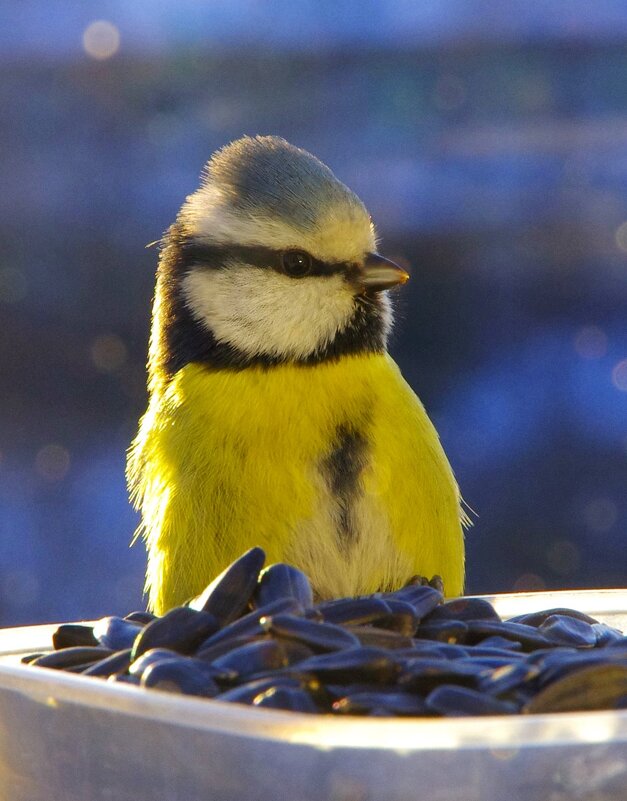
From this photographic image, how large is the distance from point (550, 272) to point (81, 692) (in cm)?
378

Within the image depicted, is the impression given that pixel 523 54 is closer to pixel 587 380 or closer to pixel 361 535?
pixel 587 380

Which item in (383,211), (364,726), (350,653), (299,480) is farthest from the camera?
(383,211)

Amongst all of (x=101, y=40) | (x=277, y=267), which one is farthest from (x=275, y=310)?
(x=101, y=40)

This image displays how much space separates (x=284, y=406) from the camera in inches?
63.0

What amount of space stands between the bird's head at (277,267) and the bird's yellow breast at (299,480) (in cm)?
4

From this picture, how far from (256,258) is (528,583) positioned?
2055 millimetres

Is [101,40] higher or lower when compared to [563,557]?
higher

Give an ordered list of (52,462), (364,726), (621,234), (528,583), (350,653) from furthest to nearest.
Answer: (621,234) < (52,462) < (528,583) < (350,653) < (364,726)

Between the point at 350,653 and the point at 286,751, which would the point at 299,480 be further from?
the point at 286,751

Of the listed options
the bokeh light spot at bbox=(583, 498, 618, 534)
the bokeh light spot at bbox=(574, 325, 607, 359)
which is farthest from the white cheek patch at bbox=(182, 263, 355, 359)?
the bokeh light spot at bbox=(574, 325, 607, 359)

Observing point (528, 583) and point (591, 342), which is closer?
point (528, 583)

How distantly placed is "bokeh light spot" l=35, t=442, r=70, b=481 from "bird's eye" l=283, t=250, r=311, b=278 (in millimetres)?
2514

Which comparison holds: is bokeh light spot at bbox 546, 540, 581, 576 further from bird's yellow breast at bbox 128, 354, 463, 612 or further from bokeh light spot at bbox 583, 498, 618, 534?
bird's yellow breast at bbox 128, 354, 463, 612

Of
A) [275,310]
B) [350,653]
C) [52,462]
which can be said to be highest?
[275,310]
